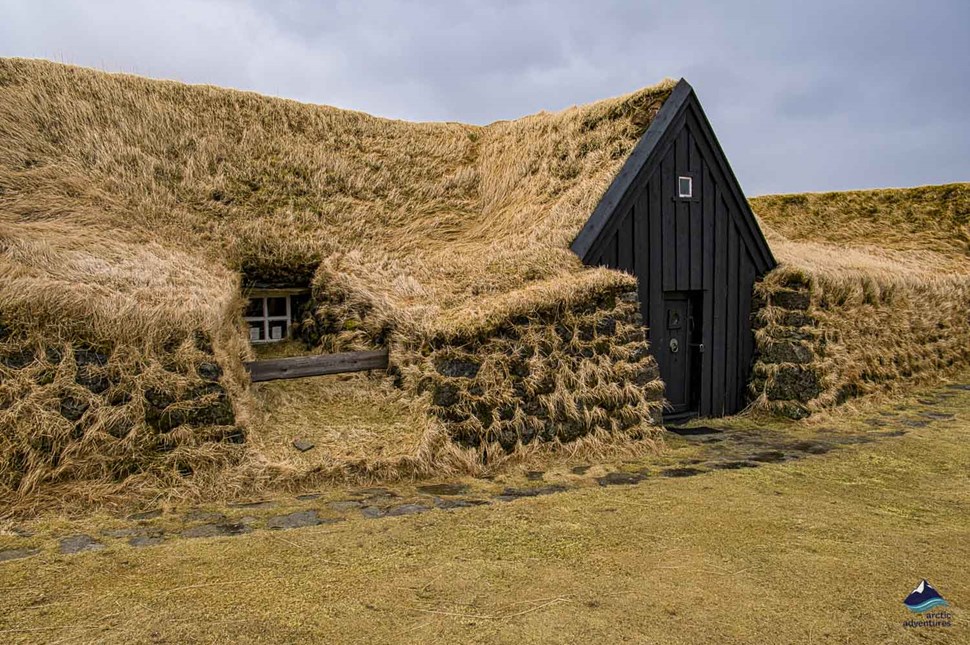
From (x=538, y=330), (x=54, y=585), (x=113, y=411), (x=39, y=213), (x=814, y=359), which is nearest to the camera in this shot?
(x=54, y=585)

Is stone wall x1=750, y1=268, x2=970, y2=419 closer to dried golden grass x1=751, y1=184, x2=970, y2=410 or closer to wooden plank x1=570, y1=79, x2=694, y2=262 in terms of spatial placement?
dried golden grass x1=751, y1=184, x2=970, y2=410

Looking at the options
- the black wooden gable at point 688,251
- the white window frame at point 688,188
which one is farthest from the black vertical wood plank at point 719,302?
the white window frame at point 688,188

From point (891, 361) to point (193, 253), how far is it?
43.8ft

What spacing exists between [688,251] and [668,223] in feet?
2.08

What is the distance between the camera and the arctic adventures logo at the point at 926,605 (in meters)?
3.97

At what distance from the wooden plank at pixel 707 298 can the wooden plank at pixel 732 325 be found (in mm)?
413

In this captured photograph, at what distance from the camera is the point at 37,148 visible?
36.7ft

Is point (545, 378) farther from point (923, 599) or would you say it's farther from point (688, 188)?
point (688, 188)

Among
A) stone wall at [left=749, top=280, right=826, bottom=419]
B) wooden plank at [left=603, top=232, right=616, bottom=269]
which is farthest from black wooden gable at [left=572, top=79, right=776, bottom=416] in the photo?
stone wall at [left=749, top=280, right=826, bottom=419]

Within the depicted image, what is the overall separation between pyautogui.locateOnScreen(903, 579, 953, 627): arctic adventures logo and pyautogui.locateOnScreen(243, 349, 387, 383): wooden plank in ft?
21.2

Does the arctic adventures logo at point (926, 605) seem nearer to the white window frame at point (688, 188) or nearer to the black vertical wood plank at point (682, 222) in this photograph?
the black vertical wood plank at point (682, 222)

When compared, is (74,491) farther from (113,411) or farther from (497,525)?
(497,525)

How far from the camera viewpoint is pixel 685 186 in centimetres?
1083

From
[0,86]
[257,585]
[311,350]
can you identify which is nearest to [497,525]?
[257,585]
